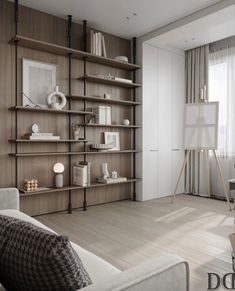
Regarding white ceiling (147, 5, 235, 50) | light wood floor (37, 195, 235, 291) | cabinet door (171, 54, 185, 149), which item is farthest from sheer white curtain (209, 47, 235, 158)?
light wood floor (37, 195, 235, 291)

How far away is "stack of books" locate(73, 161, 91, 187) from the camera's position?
12.8 feet

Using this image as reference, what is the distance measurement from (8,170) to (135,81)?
8.51 ft

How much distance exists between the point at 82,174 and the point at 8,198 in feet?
5.05

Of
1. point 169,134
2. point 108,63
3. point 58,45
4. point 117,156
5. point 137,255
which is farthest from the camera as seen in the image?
point 169,134

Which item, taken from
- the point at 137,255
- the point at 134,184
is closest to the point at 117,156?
the point at 134,184

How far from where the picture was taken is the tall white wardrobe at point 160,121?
473cm

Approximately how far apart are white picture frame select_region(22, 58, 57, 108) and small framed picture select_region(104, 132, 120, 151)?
115cm

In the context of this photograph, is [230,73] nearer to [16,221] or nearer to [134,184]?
[134,184]

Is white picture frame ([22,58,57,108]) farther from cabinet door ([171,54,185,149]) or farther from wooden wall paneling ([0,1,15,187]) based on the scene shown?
cabinet door ([171,54,185,149])

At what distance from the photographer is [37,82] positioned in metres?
3.75

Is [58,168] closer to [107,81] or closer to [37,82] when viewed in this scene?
[37,82]

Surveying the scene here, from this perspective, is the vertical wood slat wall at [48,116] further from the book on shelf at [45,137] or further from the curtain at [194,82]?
the curtain at [194,82]

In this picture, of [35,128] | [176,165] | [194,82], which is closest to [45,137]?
[35,128]

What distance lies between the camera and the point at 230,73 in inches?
191
